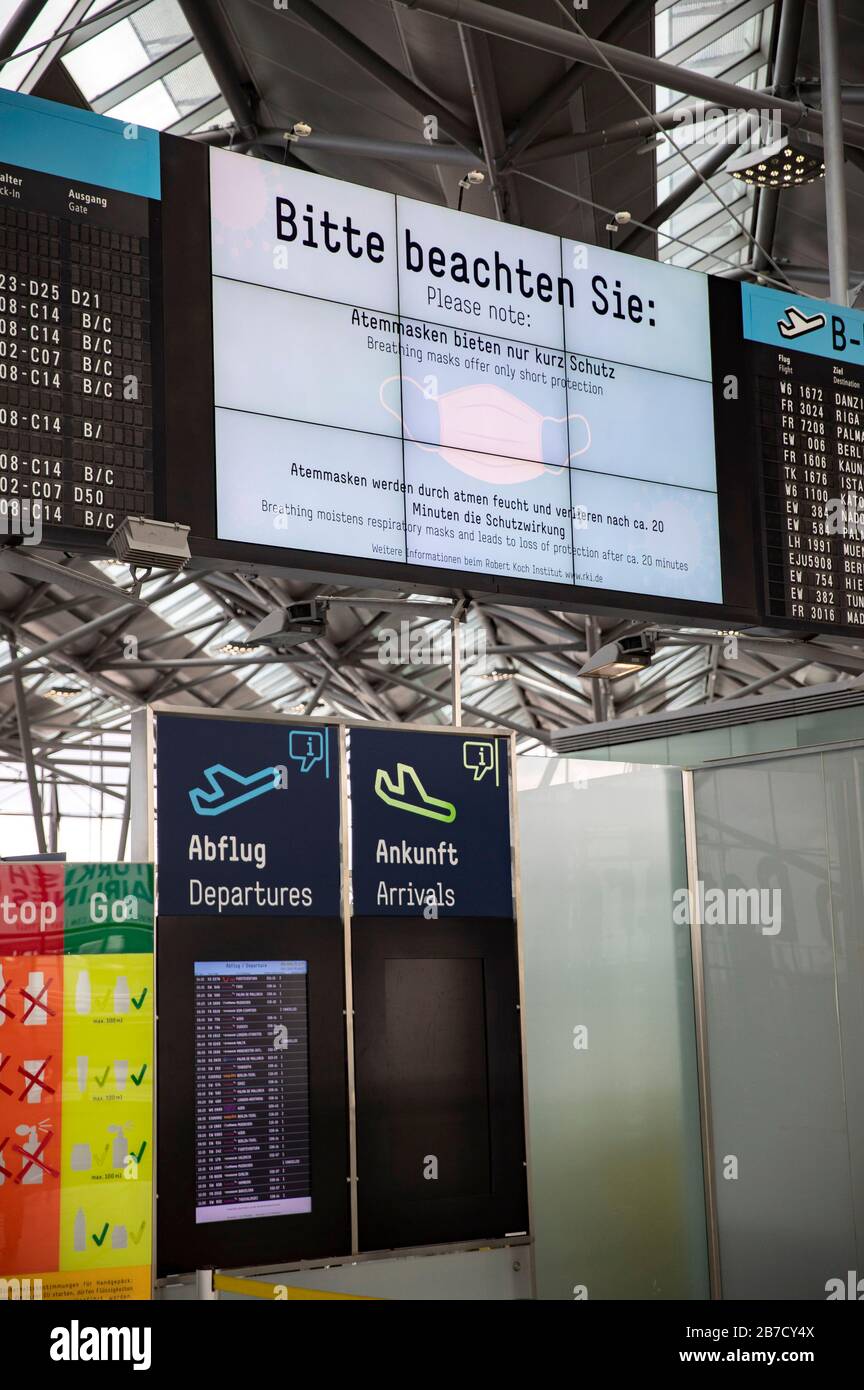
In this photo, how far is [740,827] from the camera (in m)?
9.91

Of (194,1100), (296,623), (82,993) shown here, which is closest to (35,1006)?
(82,993)

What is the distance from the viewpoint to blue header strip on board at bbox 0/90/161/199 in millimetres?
6012

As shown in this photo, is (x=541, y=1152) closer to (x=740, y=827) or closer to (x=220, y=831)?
(x=740, y=827)

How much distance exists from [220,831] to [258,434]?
2.01 metres

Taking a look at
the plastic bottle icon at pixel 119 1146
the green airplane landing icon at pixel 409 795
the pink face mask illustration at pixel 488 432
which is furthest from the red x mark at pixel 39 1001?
the pink face mask illustration at pixel 488 432

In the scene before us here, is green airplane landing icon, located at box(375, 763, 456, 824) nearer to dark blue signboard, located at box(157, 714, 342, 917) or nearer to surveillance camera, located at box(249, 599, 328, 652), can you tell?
dark blue signboard, located at box(157, 714, 342, 917)

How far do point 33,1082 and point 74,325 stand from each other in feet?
10.9

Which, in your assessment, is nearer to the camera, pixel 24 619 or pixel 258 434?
pixel 258 434

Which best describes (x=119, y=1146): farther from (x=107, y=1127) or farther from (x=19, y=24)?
(x=19, y=24)

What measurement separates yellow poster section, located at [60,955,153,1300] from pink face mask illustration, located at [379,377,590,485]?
9.23 feet

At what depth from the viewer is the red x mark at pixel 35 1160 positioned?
6.47 metres

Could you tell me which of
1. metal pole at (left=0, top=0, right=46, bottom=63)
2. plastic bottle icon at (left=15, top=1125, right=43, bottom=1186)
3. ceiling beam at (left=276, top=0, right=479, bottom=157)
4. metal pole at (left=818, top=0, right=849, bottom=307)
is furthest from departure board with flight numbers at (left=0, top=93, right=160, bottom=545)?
ceiling beam at (left=276, top=0, right=479, bottom=157)

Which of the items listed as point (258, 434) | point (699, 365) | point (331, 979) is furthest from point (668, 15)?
point (331, 979)

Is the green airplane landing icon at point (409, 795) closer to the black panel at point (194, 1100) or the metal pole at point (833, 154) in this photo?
the black panel at point (194, 1100)
